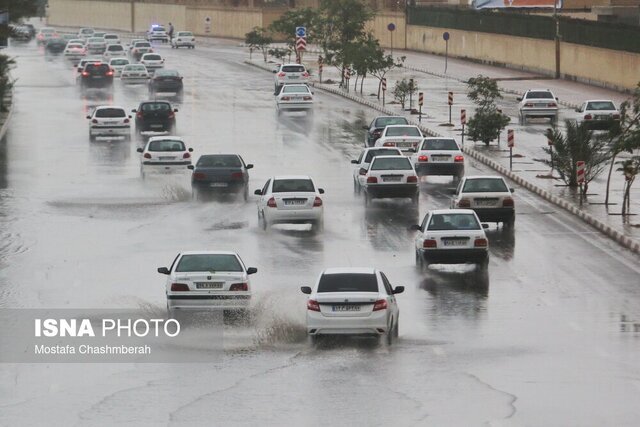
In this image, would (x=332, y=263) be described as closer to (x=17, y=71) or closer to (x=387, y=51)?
(x=17, y=71)

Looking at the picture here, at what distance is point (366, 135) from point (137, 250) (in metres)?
26.2

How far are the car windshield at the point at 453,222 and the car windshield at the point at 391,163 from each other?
1123 centimetres

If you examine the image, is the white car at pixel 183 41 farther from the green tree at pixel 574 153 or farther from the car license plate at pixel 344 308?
the car license plate at pixel 344 308

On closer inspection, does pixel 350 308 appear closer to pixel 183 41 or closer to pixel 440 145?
pixel 440 145

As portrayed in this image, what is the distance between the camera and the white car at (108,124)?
63.8 meters

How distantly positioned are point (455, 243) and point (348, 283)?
7.98 metres

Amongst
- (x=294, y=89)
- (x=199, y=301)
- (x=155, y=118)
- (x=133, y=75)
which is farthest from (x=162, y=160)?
(x=133, y=75)

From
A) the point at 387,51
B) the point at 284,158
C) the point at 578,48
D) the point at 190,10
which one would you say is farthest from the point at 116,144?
the point at 190,10

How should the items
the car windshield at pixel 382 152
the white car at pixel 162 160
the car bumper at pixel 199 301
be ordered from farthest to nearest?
1. the white car at pixel 162 160
2. the car windshield at pixel 382 152
3. the car bumper at pixel 199 301

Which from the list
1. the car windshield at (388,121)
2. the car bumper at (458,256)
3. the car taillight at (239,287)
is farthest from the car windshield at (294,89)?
the car taillight at (239,287)

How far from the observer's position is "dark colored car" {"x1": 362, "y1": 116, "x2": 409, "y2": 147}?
58812mm

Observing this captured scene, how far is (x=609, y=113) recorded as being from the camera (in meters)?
65.6

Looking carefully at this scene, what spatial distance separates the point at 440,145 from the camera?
50.1 m

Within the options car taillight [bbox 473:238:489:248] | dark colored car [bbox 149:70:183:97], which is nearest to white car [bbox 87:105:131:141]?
dark colored car [bbox 149:70:183:97]
